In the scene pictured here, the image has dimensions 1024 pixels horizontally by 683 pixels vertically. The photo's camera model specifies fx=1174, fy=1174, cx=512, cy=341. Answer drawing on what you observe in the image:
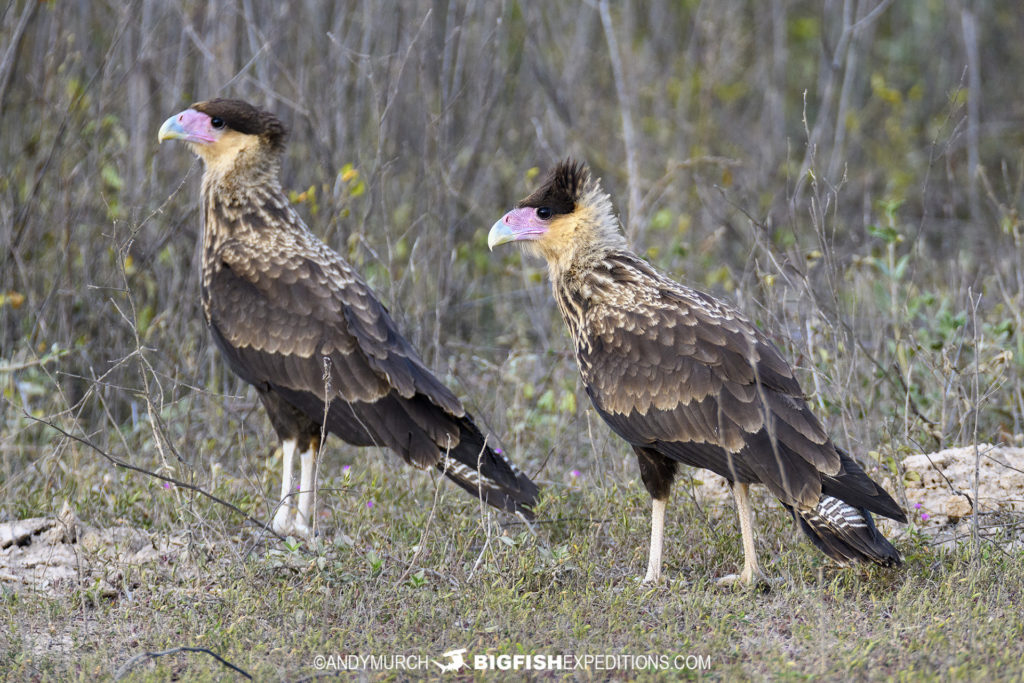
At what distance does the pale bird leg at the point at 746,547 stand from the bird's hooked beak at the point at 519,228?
4.56 feet

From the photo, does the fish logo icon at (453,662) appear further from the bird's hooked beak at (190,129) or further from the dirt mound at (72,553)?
the bird's hooked beak at (190,129)

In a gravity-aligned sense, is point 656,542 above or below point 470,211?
below

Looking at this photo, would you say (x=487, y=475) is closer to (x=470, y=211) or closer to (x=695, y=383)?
(x=695, y=383)

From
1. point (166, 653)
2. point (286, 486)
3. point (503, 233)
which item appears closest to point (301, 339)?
point (286, 486)

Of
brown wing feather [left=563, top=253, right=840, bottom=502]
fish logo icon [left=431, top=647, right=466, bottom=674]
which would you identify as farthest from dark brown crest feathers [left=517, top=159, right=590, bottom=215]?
fish logo icon [left=431, top=647, right=466, bottom=674]

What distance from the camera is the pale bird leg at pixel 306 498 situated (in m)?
5.20

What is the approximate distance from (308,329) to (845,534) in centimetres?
249

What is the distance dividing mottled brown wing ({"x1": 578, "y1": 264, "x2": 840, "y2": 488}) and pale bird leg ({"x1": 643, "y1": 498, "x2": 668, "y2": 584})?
0.85 ft

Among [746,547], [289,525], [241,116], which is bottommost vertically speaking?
[289,525]

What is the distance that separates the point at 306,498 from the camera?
5.44m

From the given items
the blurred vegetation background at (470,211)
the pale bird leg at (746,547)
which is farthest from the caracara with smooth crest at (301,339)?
the pale bird leg at (746,547)

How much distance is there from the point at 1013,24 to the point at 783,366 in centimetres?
824

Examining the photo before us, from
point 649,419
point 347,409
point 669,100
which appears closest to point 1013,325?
point 649,419

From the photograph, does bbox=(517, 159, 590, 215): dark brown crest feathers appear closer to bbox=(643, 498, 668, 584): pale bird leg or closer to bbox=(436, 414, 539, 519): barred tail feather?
bbox=(436, 414, 539, 519): barred tail feather
